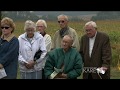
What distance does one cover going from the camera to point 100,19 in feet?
34.1

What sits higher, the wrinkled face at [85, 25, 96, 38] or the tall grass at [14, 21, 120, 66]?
the wrinkled face at [85, 25, 96, 38]

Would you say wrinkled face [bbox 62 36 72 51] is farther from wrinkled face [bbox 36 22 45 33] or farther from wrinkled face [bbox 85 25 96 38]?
wrinkled face [bbox 36 22 45 33]

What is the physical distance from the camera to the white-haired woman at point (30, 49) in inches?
223

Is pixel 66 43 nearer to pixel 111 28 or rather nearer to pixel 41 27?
pixel 41 27

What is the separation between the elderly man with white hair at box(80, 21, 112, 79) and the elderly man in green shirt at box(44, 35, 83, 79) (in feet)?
1.49

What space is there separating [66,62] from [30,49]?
0.72 m

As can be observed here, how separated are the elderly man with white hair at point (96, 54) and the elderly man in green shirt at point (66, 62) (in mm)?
454

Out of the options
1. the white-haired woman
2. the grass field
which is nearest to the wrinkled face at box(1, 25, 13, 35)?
the white-haired woman

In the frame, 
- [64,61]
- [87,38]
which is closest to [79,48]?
[87,38]

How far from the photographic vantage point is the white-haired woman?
5.65 m

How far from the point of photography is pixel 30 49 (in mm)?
5668

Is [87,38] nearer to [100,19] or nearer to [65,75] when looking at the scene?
[65,75]

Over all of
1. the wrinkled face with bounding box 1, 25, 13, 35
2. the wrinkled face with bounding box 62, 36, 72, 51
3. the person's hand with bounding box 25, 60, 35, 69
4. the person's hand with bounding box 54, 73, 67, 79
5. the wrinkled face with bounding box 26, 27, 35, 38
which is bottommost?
the person's hand with bounding box 54, 73, 67, 79
